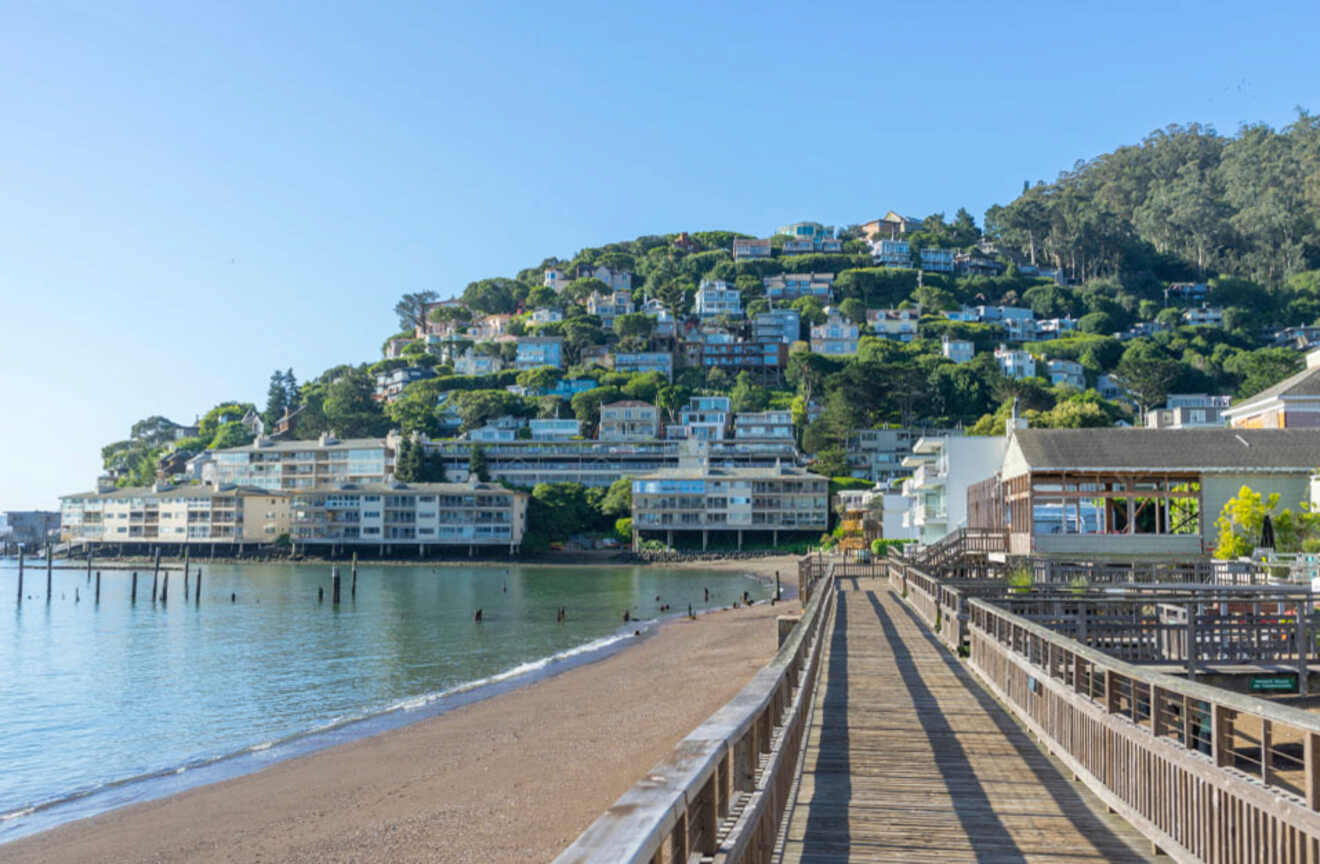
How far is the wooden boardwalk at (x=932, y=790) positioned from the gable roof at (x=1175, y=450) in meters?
20.1

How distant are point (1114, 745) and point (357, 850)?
11423 millimetres

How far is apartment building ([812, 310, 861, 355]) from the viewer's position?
564 ft

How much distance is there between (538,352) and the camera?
175 m

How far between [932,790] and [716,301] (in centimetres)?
18748

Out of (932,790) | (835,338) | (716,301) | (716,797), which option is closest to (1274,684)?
(932,790)

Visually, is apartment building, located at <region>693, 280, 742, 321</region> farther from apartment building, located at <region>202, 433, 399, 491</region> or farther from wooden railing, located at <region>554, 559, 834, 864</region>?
wooden railing, located at <region>554, 559, 834, 864</region>

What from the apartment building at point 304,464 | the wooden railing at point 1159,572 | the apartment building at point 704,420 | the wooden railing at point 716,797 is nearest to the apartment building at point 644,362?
the apartment building at point 704,420

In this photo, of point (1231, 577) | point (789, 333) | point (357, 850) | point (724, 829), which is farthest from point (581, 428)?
point (724, 829)

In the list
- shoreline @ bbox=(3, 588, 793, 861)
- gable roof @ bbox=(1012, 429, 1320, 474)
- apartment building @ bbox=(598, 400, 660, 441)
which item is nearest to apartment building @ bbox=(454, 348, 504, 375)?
apartment building @ bbox=(598, 400, 660, 441)

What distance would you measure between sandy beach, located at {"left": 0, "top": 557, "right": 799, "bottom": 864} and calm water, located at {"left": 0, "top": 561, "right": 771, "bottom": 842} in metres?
1.71

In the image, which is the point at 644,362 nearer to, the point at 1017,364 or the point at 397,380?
the point at 397,380

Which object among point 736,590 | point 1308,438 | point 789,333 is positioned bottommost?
point 736,590

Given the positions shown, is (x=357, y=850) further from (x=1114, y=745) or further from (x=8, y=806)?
(x=1114, y=745)

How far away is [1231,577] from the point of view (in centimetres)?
2688
